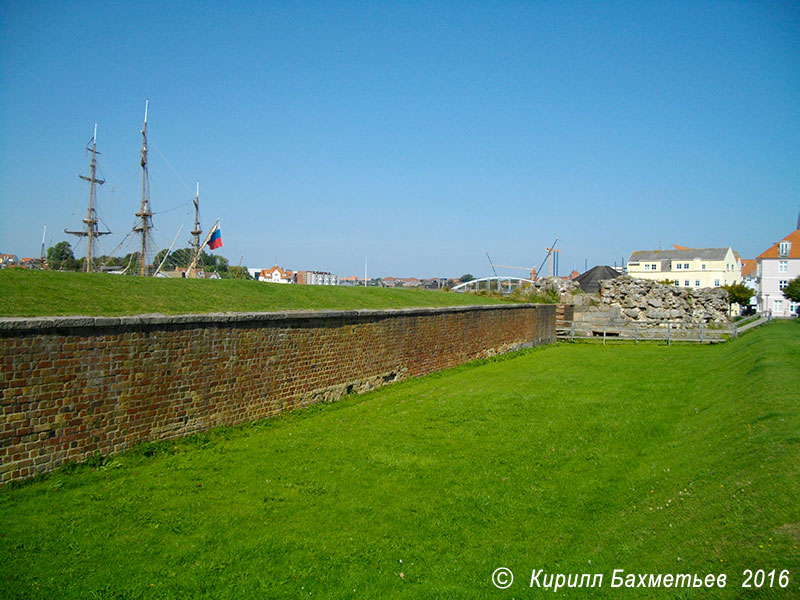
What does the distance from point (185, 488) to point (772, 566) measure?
6033mm

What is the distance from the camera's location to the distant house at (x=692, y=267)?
251 ft

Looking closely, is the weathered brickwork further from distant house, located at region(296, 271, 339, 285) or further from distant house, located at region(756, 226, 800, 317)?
distant house, located at region(756, 226, 800, 317)

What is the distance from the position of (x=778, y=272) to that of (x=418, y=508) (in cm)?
7843

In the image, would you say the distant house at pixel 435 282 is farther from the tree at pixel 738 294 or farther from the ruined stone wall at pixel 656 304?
the tree at pixel 738 294

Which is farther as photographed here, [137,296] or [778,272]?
[778,272]

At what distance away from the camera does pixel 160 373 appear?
27.9ft

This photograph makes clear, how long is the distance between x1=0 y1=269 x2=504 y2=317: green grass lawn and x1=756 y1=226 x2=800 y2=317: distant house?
224 ft

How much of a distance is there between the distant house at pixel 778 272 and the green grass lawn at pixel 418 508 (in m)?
68.8

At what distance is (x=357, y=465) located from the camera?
837cm

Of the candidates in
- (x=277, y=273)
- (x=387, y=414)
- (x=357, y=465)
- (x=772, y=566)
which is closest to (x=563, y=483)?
(x=357, y=465)

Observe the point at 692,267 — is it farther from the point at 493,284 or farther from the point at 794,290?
the point at 493,284

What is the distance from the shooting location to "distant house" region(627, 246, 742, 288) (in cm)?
7656

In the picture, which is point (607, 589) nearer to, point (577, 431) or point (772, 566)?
point (772, 566)

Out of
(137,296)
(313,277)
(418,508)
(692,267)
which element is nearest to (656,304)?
(313,277)
